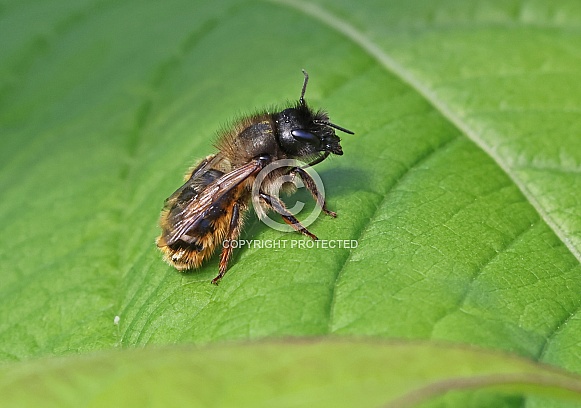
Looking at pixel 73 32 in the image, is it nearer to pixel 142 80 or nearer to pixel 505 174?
pixel 142 80

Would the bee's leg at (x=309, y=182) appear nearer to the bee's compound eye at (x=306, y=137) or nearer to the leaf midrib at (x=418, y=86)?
the bee's compound eye at (x=306, y=137)

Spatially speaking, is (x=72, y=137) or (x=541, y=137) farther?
(x=72, y=137)

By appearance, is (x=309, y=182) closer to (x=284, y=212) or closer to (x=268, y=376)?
(x=284, y=212)

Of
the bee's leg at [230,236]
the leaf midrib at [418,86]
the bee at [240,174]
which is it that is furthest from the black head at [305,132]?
the leaf midrib at [418,86]

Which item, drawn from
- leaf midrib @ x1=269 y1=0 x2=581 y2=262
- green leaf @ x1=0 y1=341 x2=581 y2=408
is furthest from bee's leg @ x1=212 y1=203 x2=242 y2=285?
green leaf @ x1=0 y1=341 x2=581 y2=408

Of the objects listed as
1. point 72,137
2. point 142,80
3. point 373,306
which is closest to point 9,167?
point 72,137
